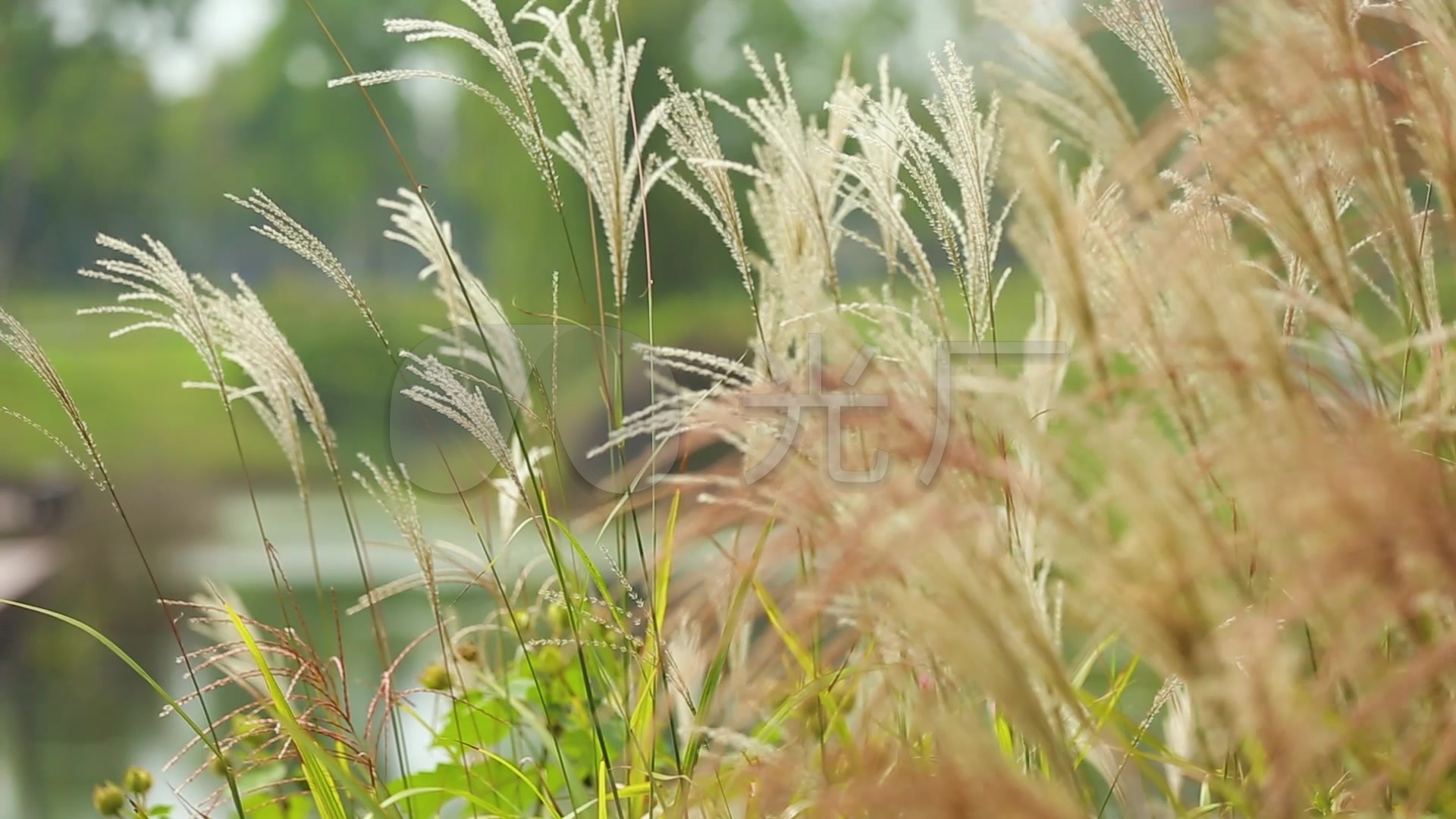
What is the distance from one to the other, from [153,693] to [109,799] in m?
4.03

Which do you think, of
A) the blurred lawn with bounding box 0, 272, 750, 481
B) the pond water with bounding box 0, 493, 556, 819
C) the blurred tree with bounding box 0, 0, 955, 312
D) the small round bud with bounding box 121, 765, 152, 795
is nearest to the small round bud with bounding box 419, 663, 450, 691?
the pond water with bounding box 0, 493, 556, 819

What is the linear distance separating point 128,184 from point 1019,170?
1148cm

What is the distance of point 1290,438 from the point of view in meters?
0.34

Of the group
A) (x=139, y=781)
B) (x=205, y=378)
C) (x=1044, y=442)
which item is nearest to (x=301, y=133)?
(x=205, y=378)

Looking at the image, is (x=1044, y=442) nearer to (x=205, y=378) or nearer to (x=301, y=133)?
(x=205, y=378)

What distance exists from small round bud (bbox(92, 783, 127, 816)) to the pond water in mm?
188

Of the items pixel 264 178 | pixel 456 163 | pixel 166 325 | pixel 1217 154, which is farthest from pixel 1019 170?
pixel 264 178

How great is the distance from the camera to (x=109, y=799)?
0.88 meters

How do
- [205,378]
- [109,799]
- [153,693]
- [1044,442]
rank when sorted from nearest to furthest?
[1044,442], [109,799], [153,693], [205,378]

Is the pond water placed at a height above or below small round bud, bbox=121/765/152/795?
below

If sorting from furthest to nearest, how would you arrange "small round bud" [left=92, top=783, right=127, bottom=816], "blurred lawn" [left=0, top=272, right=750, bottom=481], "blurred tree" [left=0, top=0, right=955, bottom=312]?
"blurred tree" [left=0, top=0, right=955, bottom=312]
"blurred lawn" [left=0, top=272, right=750, bottom=481]
"small round bud" [left=92, top=783, right=127, bottom=816]

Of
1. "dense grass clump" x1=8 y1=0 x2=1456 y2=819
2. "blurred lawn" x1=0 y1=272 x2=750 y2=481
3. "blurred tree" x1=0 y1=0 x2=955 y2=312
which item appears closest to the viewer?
"dense grass clump" x1=8 y1=0 x2=1456 y2=819

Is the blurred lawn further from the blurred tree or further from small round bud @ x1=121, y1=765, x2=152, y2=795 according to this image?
small round bud @ x1=121, y1=765, x2=152, y2=795

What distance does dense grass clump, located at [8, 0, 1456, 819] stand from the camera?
339mm
